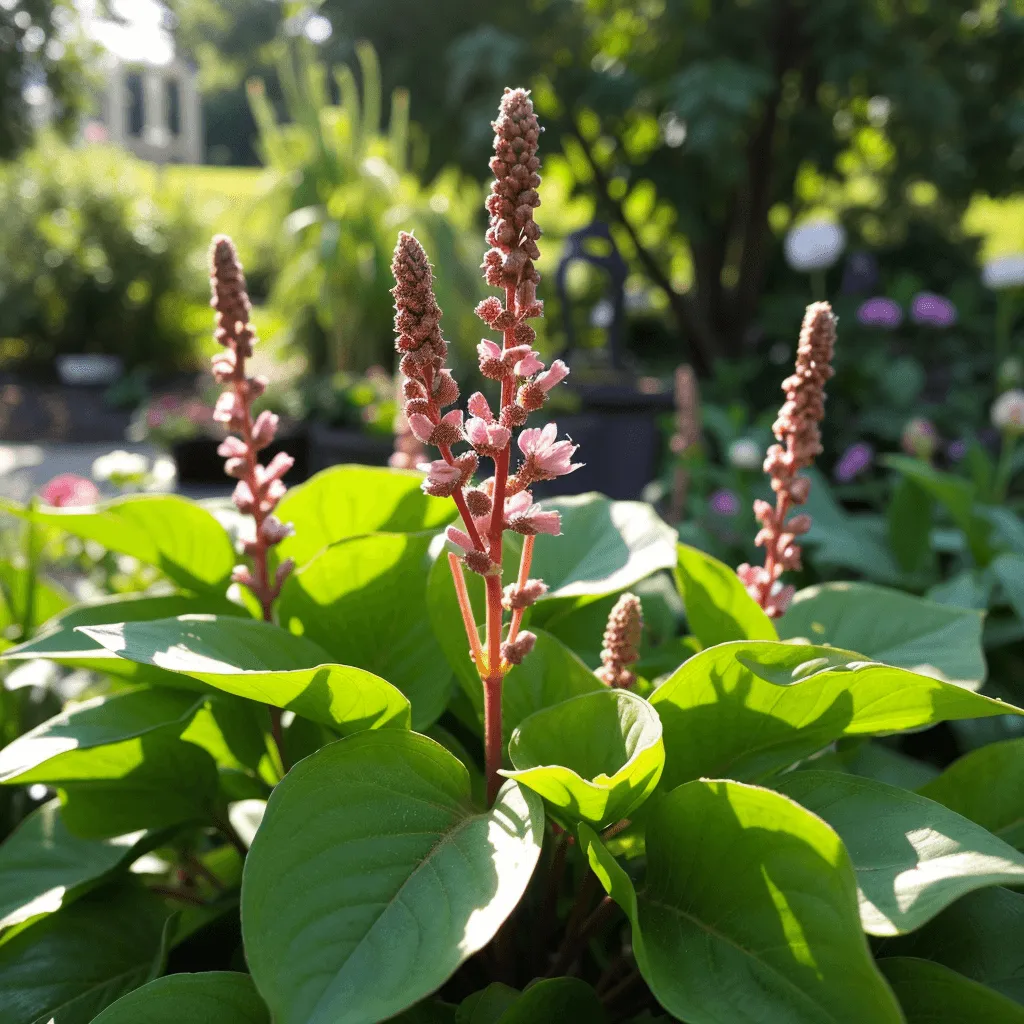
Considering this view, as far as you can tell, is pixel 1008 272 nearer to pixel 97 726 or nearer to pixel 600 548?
pixel 600 548

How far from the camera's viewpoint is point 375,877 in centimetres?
61

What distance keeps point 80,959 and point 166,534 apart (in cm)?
44

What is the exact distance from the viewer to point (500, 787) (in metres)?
0.74

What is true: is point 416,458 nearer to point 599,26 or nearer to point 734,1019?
point 734,1019

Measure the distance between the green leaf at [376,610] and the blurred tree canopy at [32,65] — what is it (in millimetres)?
9071

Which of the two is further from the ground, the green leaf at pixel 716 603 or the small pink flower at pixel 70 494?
the small pink flower at pixel 70 494

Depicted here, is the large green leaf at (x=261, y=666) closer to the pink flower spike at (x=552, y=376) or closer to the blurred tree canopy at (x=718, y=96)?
the pink flower spike at (x=552, y=376)

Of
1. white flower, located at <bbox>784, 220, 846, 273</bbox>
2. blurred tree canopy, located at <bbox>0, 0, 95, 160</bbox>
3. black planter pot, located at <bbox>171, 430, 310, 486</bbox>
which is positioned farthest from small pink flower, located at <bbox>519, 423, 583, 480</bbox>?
blurred tree canopy, located at <bbox>0, 0, 95, 160</bbox>

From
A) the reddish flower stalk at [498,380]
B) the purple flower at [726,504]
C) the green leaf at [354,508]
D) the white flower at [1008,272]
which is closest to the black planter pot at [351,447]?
the purple flower at [726,504]

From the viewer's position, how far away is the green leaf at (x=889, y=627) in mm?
924

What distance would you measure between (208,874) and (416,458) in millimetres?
585

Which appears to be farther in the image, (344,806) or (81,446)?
(81,446)

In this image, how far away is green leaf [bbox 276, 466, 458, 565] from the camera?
3.45 feet

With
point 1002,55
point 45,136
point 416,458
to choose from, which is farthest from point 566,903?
point 45,136
